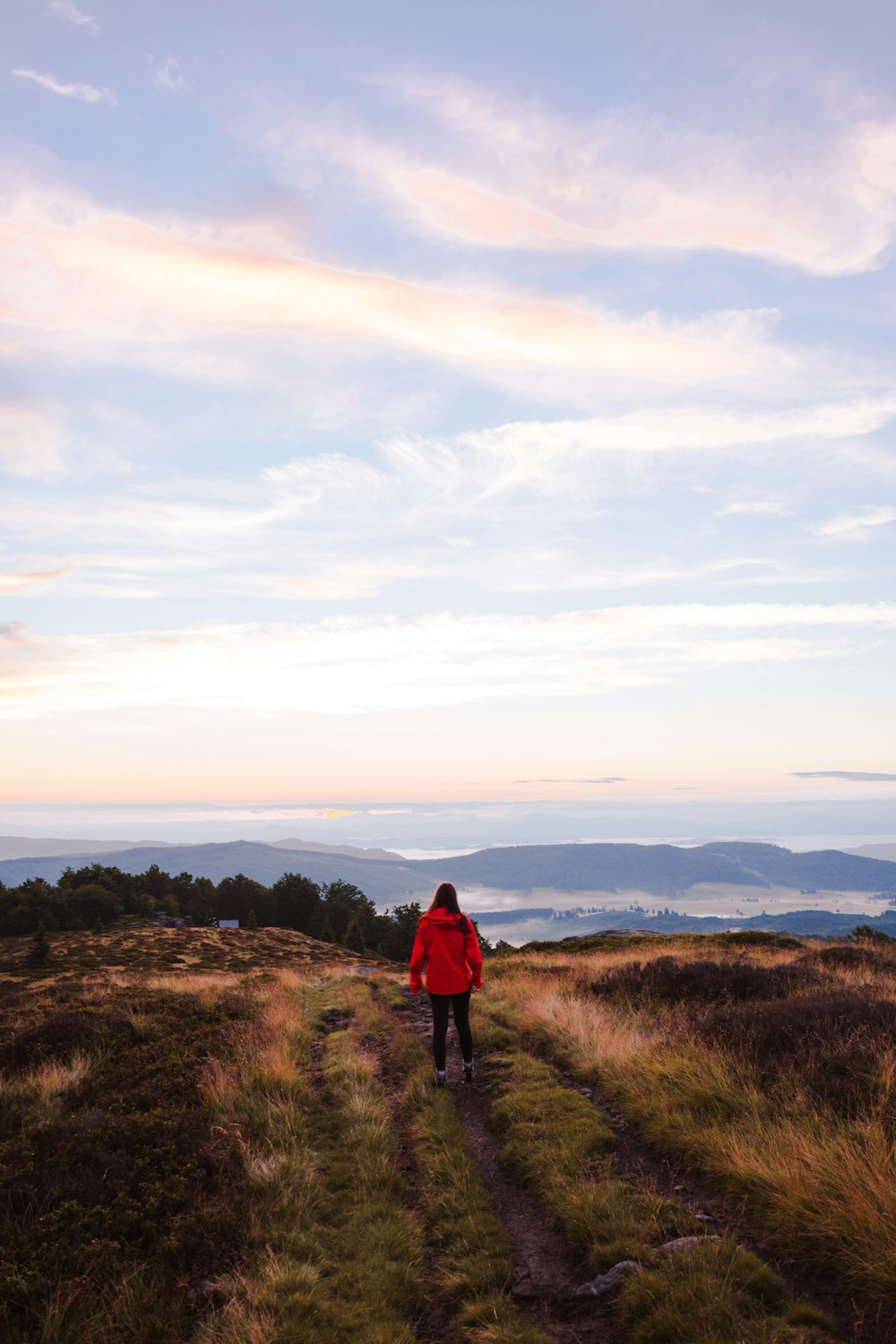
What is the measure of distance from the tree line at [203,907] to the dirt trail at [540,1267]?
5579 cm

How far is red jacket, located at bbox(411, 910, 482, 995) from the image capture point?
427 inches

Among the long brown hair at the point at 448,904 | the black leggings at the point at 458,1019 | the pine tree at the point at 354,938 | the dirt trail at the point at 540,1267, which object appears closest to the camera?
the dirt trail at the point at 540,1267

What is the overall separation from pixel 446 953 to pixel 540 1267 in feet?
16.5

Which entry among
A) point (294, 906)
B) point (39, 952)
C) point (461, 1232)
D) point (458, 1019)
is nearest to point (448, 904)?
point (458, 1019)

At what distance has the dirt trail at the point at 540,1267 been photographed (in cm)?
513

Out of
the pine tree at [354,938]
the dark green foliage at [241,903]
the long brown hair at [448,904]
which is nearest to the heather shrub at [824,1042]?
the long brown hair at [448,904]

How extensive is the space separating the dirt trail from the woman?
190 centimetres

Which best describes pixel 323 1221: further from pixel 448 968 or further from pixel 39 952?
pixel 39 952

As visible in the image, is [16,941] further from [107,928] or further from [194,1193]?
[194,1193]

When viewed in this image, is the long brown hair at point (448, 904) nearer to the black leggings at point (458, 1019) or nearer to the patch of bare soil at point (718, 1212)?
the black leggings at point (458, 1019)

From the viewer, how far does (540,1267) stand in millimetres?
5945

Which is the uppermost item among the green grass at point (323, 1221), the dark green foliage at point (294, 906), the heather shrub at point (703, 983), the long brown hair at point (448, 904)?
the long brown hair at point (448, 904)

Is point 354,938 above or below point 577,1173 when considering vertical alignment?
below

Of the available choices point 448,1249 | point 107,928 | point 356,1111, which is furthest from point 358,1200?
point 107,928
